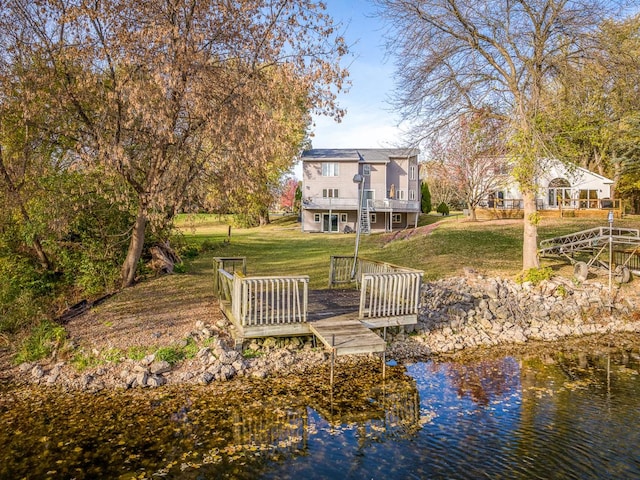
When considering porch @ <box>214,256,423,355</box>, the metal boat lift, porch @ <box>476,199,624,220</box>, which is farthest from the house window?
porch @ <box>214,256,423,355</box>

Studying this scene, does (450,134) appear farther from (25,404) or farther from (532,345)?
(25,404)

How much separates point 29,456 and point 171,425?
73.5 inches

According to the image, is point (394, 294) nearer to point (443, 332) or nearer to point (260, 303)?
point (443, 332)

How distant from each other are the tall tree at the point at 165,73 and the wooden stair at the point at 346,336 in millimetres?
4451

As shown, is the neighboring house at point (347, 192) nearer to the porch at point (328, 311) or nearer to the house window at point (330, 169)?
the house window at point (330, 169)

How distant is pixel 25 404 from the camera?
7781mm

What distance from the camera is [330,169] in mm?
38750

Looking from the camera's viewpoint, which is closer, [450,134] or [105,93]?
[105,93]

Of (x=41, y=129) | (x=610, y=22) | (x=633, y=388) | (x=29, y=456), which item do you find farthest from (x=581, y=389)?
(x=41, y=129)

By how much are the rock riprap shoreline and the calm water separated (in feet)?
1.80

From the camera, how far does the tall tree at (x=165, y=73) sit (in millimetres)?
10336

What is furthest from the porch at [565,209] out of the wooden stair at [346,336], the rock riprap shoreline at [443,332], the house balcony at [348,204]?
the wooden stair at [346,336]

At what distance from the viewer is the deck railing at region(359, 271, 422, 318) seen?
9.97 meters

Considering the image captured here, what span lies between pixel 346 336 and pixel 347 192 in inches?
1205
